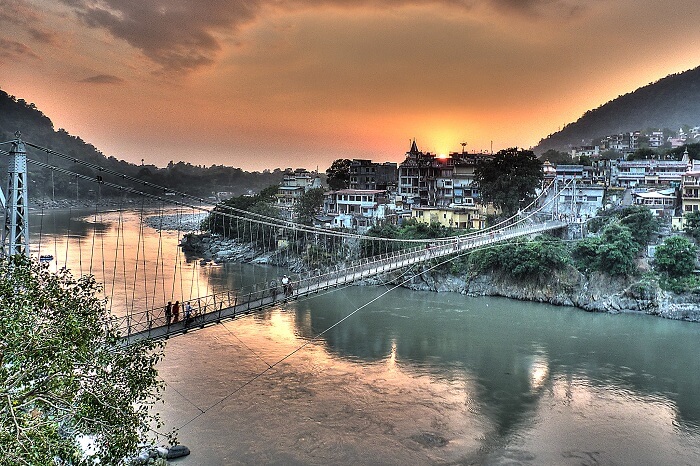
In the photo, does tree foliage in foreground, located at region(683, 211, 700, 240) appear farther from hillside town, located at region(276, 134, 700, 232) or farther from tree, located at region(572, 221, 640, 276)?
tree, located at region(572, 221, 640, 276)

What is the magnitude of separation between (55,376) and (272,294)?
4.87 metres

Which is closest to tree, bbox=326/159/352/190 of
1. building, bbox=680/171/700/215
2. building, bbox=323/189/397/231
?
building, bbox=323/189/397/231

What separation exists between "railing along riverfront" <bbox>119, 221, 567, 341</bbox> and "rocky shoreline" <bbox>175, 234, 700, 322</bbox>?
1254 mm

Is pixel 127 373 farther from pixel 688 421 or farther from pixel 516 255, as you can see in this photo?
pixel 516 255

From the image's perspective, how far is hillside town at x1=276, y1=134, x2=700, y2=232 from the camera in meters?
17.7

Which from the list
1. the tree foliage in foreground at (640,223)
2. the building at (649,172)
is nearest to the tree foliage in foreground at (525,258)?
the tree foliage in foreground at (640,223)

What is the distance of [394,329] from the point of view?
11.7 metres

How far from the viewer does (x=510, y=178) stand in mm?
18500

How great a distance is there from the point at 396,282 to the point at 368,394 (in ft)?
26.7

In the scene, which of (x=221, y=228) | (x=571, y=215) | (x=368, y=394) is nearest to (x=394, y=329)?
(x=368, y=394)

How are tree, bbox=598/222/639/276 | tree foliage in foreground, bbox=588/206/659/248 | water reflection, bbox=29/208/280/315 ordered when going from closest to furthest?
water reflection, bbox=29/208/280/315 < tree, bbox=598/222/639/276 < tree foliage in foreground, bbox=588/206/659/248

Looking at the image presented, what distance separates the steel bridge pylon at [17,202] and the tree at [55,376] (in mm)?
2032

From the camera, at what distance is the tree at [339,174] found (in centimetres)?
2531

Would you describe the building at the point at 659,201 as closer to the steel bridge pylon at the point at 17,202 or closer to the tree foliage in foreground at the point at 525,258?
the tree foliage in foreground at the point at 525,258
